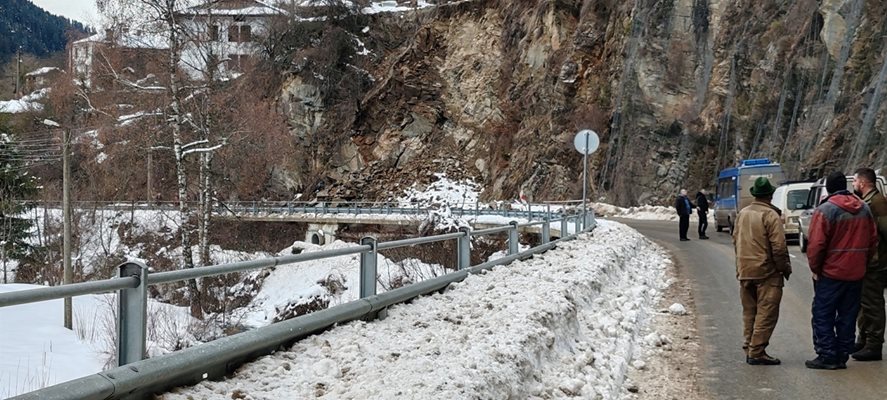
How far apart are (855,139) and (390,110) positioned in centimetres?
4190

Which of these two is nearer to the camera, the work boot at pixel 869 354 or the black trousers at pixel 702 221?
the work boot at pixel 869 354

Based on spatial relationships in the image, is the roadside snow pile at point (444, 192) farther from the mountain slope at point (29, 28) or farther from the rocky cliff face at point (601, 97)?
the mountain slope at point (29, 28)

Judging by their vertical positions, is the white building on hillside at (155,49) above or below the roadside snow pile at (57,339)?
above

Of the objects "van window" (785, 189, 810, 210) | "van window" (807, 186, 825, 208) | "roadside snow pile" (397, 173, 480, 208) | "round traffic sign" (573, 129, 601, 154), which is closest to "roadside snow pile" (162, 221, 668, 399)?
"round traffic sign" (573, 129, 601, 154)

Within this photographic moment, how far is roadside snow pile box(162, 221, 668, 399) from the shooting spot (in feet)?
14.1

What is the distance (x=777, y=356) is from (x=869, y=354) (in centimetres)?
81

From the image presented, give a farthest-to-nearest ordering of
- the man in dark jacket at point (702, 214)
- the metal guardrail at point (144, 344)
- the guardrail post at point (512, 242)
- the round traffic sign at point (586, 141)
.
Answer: the man in dark jacket at point (702, 214) < the round traffic sign at point (586, 141) < the guardrail post at point (512, 242) < the metal guardrail at point (144, 344)

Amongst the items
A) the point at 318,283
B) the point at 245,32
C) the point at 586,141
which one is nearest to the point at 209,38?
the point at 245,32

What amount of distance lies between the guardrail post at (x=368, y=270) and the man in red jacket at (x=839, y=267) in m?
4.22

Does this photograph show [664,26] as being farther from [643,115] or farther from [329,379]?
[329,379]

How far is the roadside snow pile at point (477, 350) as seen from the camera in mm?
4301

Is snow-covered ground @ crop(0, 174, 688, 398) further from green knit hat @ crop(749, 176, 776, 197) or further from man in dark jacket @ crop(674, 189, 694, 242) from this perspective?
man in dark jacket @ crop(674, 189, 694, 242)

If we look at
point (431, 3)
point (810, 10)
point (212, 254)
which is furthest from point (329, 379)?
point (431, 3)

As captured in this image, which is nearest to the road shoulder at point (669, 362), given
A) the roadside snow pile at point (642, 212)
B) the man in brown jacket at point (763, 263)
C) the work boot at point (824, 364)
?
the man in brown jacket at point (763, 263)
